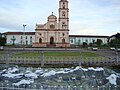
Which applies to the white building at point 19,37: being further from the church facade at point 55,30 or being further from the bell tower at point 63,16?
the bell tower at point 63,16

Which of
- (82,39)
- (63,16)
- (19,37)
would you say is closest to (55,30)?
(63,16)

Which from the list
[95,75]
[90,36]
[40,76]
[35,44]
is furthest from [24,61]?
[90,36]

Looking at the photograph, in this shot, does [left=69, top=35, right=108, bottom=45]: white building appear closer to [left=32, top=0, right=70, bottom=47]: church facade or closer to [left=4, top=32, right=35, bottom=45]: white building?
[left=4, top=32, right=35, bottom=45]: white building

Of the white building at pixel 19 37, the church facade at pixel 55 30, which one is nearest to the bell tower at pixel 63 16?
the church facade at pixel 55 30

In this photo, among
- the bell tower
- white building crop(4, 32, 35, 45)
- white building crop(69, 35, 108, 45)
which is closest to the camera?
the bell tower

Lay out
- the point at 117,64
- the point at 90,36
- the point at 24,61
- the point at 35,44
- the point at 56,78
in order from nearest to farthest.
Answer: the point at 56,78, the point at 117,64, the point at 24,61, the point at 35,44, the point at 90,36

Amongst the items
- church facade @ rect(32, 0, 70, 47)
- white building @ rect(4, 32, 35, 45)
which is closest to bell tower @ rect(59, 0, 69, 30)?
church facade @ rect(32, 0, 70, 47)

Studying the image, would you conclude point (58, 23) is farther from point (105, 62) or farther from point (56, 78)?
point (56, 78)

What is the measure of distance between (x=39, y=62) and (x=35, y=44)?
5538 cm

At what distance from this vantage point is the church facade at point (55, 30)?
248ft

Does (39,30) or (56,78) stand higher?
(39,30)

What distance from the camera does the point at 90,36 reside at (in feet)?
348

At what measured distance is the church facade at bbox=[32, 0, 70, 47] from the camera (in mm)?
75525

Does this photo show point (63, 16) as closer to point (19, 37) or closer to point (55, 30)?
A: point (55, 30)
